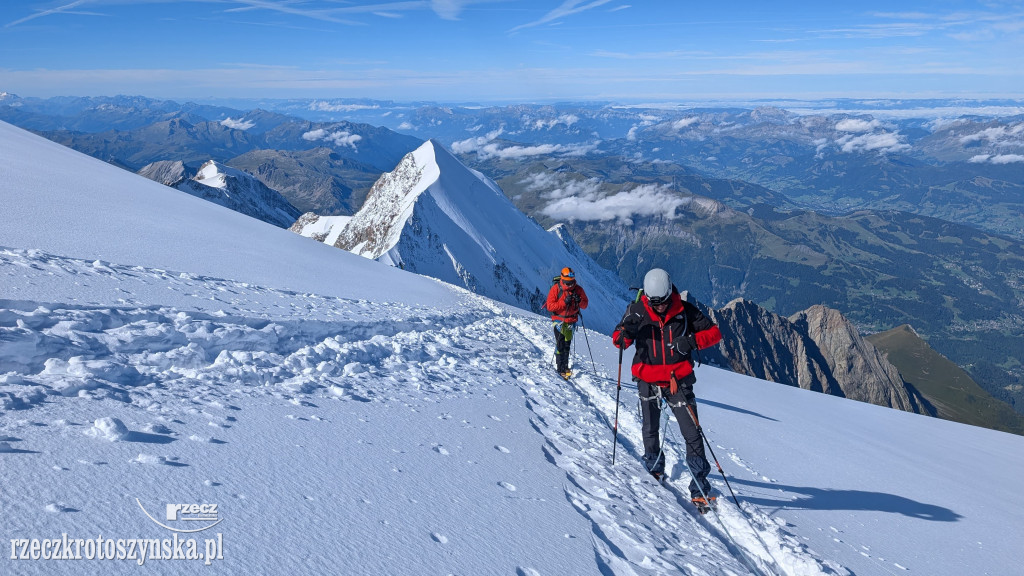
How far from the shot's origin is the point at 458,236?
7475cm

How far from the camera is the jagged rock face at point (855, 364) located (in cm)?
16825

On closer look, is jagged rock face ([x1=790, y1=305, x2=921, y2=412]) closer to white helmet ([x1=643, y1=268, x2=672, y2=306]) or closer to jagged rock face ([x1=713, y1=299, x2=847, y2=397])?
jagged rock face ([x1=713, y1=299, x2=847, y2=397])

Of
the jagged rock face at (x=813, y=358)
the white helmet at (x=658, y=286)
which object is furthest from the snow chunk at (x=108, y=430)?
the jagged rock face at (x=813, y=358)

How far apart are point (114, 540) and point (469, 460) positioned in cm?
384

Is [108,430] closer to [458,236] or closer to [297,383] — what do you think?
[297,383]

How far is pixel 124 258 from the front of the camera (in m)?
10.6

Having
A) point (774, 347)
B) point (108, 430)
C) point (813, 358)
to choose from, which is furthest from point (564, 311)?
point (813, 358)

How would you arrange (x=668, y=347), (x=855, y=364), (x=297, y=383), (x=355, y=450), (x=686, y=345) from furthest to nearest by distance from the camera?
(x=855, y=364), (x=668, y=347), (x=297, y=383), (x=686, y=345), (x=355, y=450)

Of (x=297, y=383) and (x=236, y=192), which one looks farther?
(x=236, y=192)

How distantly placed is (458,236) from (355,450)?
6995 cm

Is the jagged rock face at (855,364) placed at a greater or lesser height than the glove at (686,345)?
lesser

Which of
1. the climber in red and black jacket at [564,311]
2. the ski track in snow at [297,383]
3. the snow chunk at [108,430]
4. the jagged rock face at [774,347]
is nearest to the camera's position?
the snow chunk at [108,430]

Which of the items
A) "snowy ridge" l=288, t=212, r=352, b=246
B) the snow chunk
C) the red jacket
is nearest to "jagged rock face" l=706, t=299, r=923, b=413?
"snowy ridge" l=288, t=212, r=352, b=246

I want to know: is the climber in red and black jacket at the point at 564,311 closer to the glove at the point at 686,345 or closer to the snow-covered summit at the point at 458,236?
the glove at the point at 686,345
